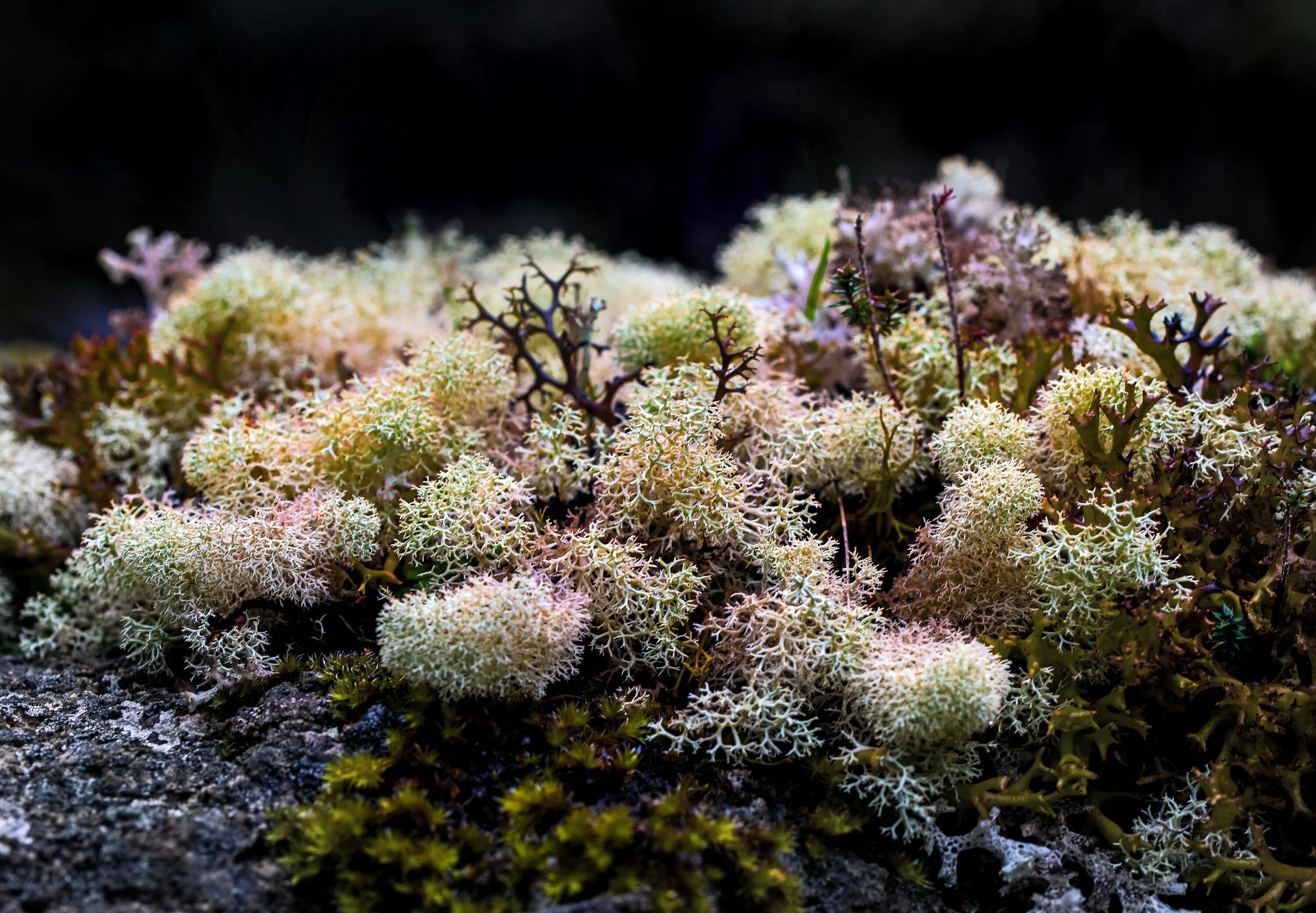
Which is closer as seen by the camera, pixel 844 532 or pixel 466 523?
pixel 466 523

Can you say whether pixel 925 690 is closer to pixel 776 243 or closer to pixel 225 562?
pixel 225 562

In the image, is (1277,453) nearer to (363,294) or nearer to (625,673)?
(625,673)

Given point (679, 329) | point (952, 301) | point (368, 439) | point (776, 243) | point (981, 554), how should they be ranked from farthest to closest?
point (776, 243), point (679, 329), point (952, 301), point (368, 439), point (981, 554)

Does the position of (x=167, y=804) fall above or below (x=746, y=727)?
below

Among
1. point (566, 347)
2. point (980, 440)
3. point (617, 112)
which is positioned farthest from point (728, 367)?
point (617, 112)

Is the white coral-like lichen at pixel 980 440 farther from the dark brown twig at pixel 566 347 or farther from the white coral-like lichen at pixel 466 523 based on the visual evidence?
the white coral-like lichen at pixel 466 523

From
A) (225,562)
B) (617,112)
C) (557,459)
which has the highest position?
(617,112)

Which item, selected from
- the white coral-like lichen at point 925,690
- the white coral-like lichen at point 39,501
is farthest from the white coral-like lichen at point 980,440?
the white coral-like lichen at point 39,501

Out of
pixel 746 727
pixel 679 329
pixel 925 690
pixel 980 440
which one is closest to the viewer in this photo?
pixel 925 690

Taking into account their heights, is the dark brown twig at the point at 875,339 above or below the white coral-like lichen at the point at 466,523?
above
